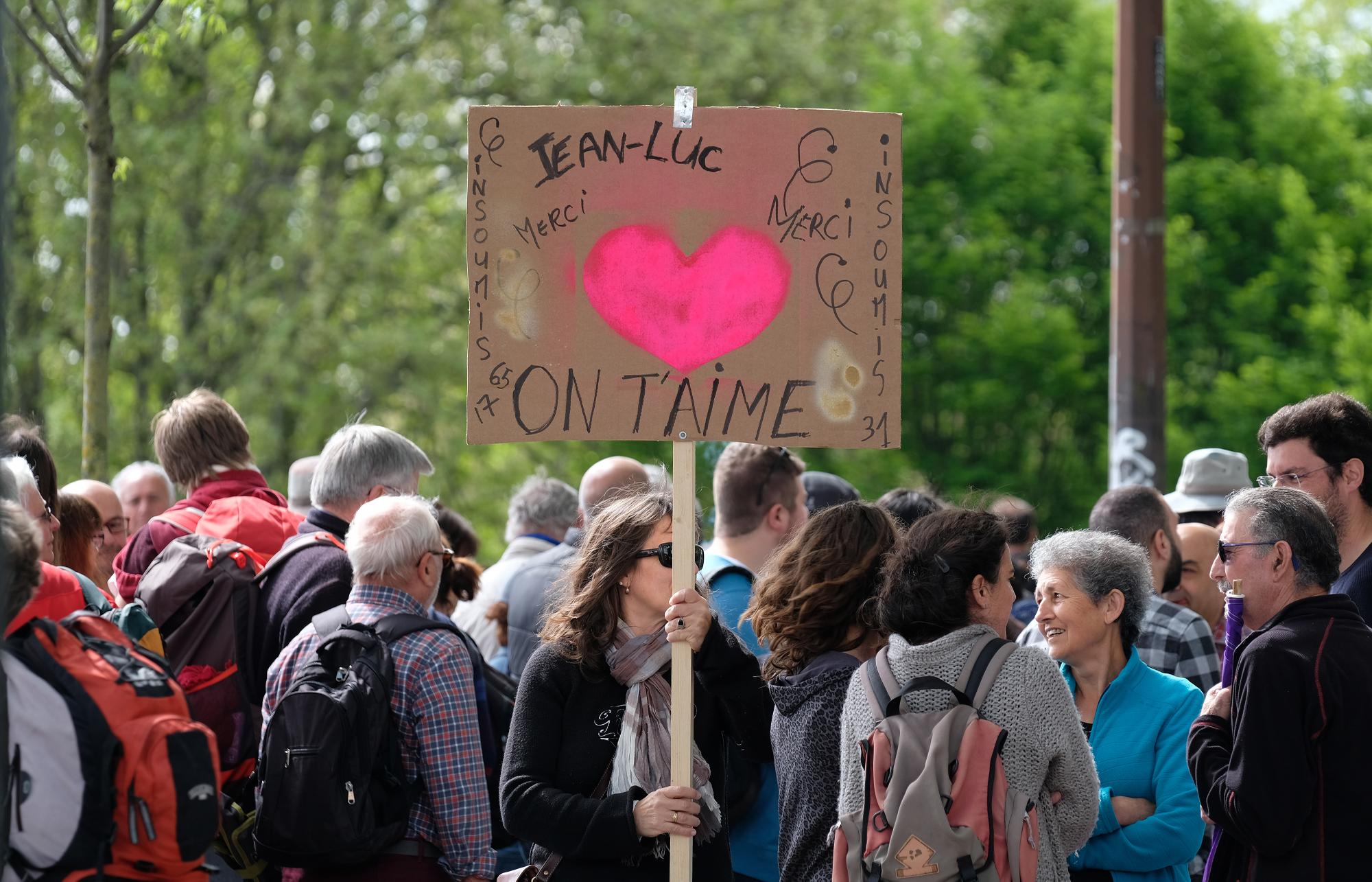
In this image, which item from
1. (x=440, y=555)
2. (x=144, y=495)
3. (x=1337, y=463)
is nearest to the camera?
(x=440, y=555)

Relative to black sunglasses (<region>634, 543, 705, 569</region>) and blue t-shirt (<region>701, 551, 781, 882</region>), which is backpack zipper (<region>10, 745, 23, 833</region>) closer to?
black sunglasses (<region>634, 543, 705, 569</region>)

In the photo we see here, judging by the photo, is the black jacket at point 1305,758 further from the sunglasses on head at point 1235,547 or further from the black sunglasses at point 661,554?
the black sunglasses at point 661,554

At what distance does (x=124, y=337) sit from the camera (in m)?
17.0

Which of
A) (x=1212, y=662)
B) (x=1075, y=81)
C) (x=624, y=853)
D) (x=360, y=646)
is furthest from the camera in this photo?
(x=1075, y=81)

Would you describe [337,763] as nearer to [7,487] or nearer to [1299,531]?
[7,487]

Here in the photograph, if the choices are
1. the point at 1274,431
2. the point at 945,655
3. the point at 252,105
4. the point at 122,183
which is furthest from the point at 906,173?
the point at 945,655

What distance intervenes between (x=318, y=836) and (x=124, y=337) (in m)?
14.5

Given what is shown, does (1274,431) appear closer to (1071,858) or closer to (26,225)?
(1071,858)

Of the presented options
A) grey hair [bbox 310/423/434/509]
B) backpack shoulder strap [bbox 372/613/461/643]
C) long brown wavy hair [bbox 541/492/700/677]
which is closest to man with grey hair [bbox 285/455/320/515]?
grey hair [bbox 310/423/434/509]

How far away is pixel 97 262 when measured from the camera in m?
6.44

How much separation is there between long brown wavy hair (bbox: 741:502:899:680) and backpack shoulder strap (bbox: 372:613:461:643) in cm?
87

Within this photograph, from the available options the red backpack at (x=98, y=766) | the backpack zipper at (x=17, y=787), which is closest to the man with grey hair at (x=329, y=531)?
the red backpack at (x=98, y=766)

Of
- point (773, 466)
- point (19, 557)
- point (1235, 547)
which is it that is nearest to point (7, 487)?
point (19, 557)

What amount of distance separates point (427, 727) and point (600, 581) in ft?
2.05
